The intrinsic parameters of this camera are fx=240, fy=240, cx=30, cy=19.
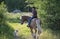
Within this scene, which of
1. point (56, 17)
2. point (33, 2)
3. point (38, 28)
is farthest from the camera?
point (33, 2)

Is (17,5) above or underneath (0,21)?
underneath

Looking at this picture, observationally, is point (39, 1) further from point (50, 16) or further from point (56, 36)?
point (56, 36)

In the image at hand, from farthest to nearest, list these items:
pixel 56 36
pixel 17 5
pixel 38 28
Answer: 1. pixel 17 5
2. pixel 56 36
3. pixel 38 28

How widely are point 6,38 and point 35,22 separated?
1660 mm

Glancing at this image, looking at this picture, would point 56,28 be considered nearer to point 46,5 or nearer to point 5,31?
point 46,5

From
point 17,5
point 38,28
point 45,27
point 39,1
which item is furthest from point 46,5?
point 17,5

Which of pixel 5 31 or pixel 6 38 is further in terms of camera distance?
pixel 5 31

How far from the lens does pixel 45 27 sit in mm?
14164

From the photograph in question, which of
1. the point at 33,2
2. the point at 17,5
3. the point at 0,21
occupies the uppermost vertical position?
the point at 33,2

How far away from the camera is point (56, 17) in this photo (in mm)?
13422

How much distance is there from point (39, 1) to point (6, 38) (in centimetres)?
327

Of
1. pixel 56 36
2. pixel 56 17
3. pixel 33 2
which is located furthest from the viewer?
pixel 33 2

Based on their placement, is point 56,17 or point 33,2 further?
point 33,2

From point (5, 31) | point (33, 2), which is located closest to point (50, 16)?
point (33, 2)
